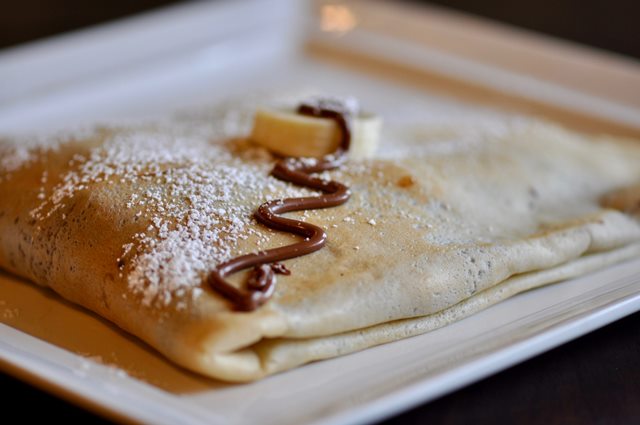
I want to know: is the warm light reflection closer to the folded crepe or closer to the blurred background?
the blurred background

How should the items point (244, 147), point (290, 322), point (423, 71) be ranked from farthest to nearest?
point (423, 71) < point (244, 147) < point (290, 322)

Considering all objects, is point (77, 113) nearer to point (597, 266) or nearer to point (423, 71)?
point (423, 71)

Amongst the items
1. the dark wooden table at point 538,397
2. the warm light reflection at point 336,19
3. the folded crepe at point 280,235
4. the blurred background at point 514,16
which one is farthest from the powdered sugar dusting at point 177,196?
the blurred background at point 514,16

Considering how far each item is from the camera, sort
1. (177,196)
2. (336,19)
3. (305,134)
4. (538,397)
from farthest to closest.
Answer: (336,19) < (305,134) < (177,196) < (538,397)

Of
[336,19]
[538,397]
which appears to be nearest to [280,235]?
[538,397]

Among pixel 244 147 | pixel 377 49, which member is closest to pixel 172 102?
pixel 377 49

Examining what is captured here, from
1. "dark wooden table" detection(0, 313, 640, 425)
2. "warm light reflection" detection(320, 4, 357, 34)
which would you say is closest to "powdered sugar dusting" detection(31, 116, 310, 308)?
"dark wooden table" detection(0, 313, 640, 425)

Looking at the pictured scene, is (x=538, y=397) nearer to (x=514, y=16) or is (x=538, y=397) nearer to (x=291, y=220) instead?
(x=291, y=220)
